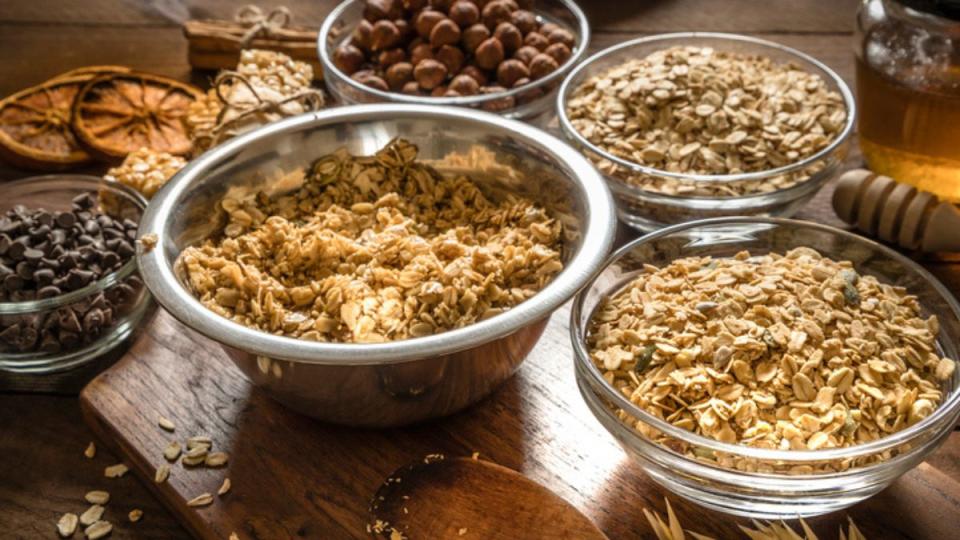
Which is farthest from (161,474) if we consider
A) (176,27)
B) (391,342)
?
(176,27)

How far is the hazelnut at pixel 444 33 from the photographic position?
1.71 meters

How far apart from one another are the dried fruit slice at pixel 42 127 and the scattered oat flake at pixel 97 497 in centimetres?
69

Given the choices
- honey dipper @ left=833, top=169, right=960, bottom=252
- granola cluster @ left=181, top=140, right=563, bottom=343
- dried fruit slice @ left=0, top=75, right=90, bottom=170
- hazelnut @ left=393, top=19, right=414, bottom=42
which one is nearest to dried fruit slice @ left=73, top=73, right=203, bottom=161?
dried fruit slice @ left=0, top=75, right=90, bottom=170

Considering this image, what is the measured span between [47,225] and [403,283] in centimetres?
54

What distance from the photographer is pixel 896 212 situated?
4.83 ft

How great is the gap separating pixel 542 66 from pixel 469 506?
31.6 inches

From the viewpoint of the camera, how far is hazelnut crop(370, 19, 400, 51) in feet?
5.72

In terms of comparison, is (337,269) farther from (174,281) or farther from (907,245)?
(907,245)

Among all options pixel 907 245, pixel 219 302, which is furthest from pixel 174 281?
pixel 907 245

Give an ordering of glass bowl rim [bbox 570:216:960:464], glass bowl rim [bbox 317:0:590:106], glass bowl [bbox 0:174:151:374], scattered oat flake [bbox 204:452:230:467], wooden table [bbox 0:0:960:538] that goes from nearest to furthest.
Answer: glass bowl rim [bbox 570:216:960:464] → scattered oat flake [bbox 204:452:230:467] → glass bowl [bbox 0:174:151:374] → glass bowl rim [bbox 317:0:590:106] → wooden table [bbox 0:0:960:538]

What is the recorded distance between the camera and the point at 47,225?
145 cm

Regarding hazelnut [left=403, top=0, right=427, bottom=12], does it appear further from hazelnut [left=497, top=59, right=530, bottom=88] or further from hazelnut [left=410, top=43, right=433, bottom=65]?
hazelnut [left=497, top=59, right=530, bottom=88]

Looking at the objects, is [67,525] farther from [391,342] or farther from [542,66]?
[542,66]

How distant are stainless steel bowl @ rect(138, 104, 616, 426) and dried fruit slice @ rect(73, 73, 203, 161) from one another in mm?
402
